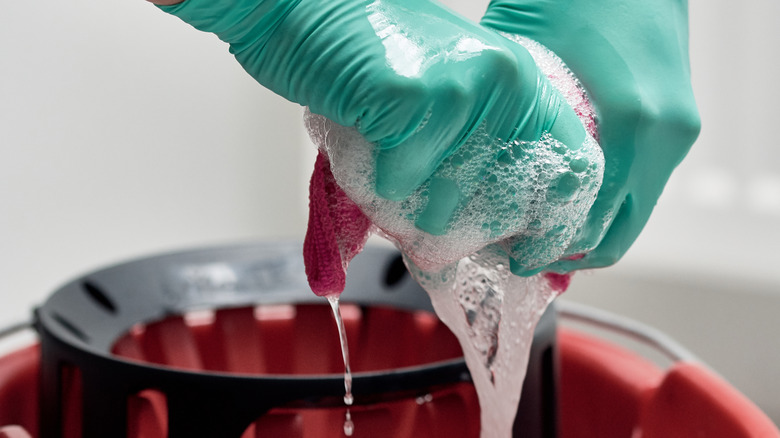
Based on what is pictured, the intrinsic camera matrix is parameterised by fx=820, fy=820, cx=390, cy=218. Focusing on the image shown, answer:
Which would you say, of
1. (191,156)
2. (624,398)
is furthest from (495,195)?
(191,156)

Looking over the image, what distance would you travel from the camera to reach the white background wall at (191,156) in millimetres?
910

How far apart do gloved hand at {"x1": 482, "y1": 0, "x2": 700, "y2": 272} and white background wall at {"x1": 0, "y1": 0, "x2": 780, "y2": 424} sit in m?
0.66

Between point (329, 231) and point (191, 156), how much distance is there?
83 centimetres

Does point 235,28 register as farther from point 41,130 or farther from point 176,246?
point 176,246

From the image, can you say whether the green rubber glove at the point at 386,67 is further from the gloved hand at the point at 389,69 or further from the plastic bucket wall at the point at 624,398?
the plastic bucket wall at the point at 624,398

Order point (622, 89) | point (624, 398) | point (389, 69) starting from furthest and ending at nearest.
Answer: point (624, 398) → point (622, 89) → point (389, 69)

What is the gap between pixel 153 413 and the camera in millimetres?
486

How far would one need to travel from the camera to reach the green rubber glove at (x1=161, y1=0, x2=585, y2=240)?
0.97 feet

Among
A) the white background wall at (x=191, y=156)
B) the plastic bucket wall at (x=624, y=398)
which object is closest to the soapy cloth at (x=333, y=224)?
the plastic bucket wall at (x=624, y=398)

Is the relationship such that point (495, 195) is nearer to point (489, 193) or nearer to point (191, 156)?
point (489, 193)

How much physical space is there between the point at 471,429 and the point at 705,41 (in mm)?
861

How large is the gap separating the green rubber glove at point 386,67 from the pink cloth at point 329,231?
0.05m

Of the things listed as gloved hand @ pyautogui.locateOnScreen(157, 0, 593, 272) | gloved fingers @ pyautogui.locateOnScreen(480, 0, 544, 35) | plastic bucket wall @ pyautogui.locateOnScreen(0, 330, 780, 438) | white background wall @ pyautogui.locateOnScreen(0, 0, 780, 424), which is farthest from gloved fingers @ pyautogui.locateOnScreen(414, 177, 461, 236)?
white background wall @ pyautogui.locateOnScreen(0, 0, 780, 424)

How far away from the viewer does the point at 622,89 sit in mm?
396
